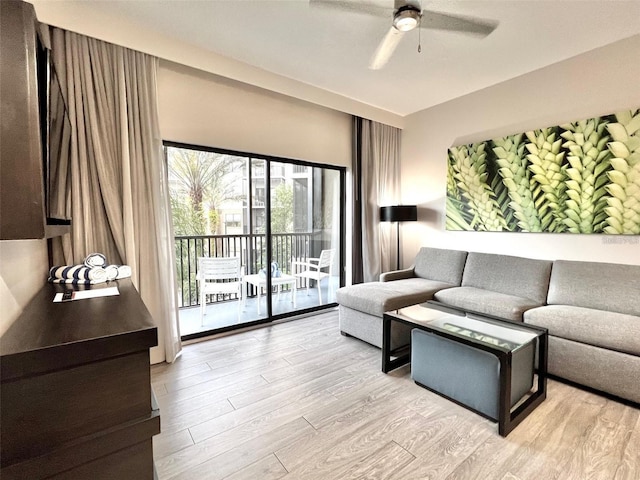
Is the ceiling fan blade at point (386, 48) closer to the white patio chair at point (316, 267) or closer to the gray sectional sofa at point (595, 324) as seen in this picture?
the white patio chair at point (316, 267)

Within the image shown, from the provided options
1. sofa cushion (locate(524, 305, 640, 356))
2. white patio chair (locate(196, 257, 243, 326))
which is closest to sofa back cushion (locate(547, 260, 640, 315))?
sofa cushion (locate(524, 305, 640, 356))

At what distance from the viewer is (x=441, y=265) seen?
3.68 metres

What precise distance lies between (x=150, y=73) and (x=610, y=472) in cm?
399

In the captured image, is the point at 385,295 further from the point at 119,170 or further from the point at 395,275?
the point at 119,170

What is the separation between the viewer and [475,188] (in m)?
3.61

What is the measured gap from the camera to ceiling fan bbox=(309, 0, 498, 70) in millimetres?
1968

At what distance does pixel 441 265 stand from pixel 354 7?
9.19 ft

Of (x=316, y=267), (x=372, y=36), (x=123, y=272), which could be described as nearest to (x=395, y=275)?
(x=316, y=267)

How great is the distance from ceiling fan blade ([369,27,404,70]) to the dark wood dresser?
96.5 inches

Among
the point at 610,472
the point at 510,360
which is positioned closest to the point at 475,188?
the point at 510,360

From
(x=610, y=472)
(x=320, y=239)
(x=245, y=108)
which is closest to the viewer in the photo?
(x=610, y=472)

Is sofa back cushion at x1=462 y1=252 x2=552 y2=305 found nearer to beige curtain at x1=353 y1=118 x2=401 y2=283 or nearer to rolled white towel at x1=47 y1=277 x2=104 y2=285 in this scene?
beige curtain at x1=353 y1=118 x2=401 y2=283

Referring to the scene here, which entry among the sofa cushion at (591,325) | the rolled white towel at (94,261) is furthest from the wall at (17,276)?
the sofa cushion at (591,325)

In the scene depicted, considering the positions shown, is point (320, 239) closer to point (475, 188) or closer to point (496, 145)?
point (475, 188)
